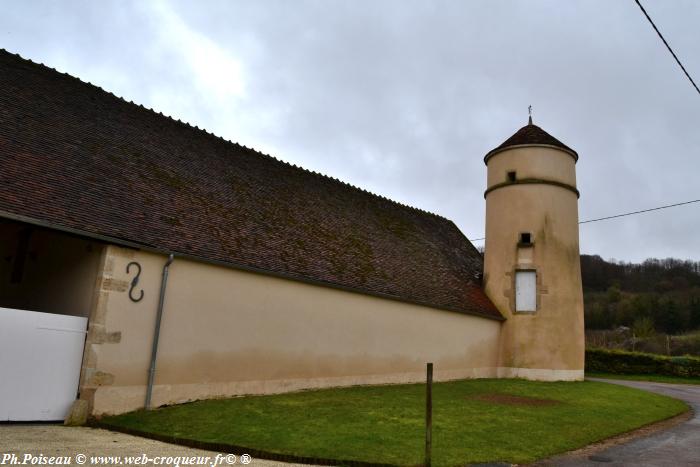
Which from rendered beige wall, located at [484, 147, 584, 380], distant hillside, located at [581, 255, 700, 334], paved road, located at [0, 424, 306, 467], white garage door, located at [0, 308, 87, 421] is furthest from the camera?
distant hillside, located at [581, 255, 700, 334]

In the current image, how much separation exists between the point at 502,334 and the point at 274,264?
996 centimetres

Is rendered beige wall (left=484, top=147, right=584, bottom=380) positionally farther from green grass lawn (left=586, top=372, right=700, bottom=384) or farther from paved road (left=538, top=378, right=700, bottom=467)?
green grass lawn (left=586, top=372, right=700, bottom=384)

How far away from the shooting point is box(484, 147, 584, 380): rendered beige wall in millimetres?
17422

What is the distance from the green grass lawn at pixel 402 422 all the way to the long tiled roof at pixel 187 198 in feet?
9.56

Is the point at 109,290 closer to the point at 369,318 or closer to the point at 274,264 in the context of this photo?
the point at 274,264

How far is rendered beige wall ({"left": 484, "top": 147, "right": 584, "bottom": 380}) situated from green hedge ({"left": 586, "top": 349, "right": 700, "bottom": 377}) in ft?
41.4

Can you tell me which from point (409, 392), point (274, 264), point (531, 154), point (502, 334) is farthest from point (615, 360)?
point (274, 264)

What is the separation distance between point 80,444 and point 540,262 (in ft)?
49.2

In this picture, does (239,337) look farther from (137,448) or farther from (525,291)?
(525,291)

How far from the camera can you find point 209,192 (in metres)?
12.8

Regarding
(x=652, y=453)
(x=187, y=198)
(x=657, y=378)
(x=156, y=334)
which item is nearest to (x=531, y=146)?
(x=187, y=198)

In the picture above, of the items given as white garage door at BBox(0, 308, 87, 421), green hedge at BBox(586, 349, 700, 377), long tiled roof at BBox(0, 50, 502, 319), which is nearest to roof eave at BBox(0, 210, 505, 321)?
long tiled roof at BBox(0, 50, 502, 319)

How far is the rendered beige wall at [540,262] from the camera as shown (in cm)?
1742

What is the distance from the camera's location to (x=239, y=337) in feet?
36.6
